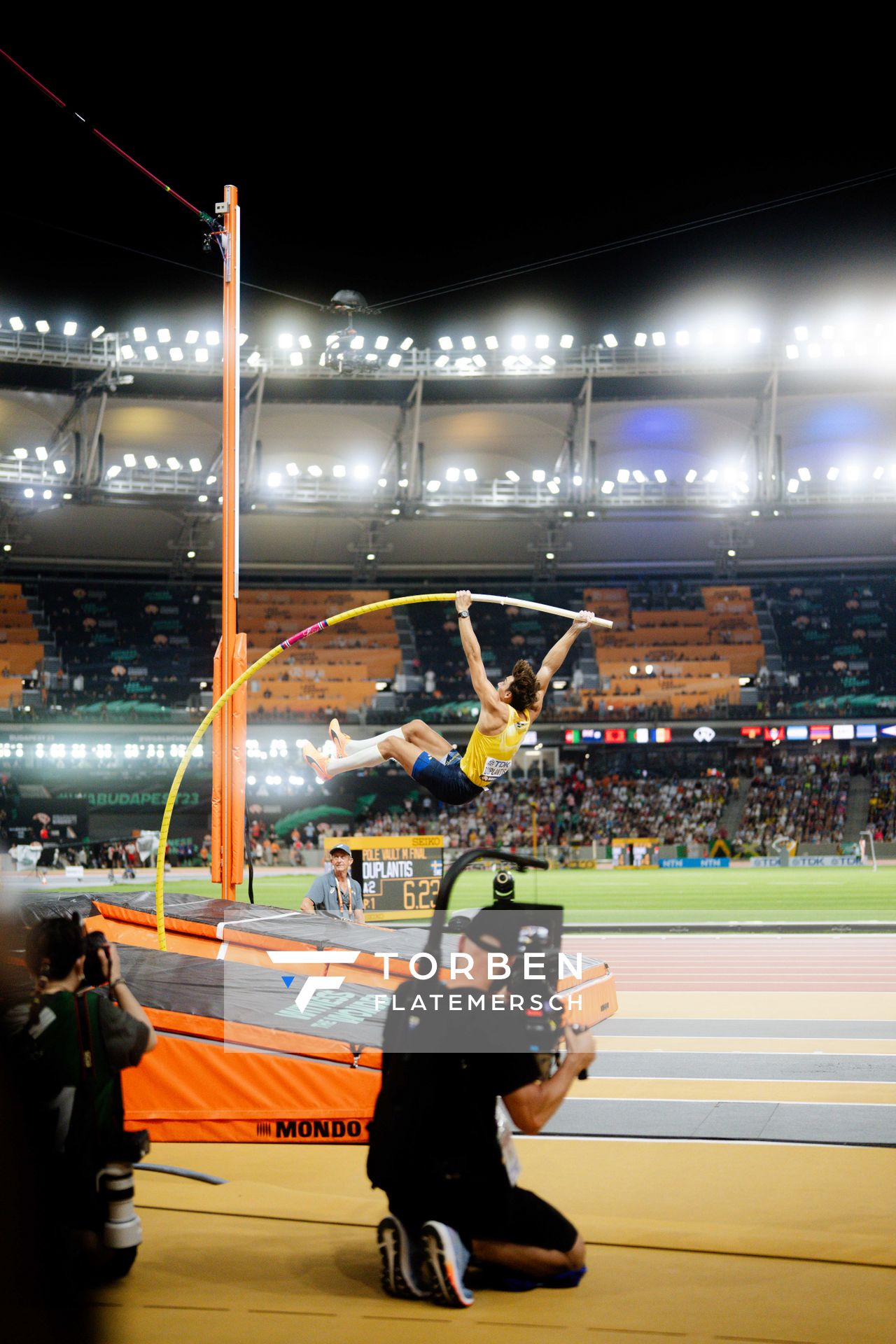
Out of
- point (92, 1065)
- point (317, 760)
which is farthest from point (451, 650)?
point (92, 1065)

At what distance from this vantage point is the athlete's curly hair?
6738 millimetres

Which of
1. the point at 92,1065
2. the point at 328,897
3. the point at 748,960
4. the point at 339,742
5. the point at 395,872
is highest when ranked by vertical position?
the point at 339,742

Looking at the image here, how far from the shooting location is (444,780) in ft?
23.4

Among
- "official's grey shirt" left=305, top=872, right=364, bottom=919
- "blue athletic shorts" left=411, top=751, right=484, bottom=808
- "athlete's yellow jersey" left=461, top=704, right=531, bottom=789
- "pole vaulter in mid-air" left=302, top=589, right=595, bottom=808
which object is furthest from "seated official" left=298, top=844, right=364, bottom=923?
"athlete's yellow jersey" left=461, top=704, right=531, bottom=789

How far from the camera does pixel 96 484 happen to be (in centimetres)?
3453

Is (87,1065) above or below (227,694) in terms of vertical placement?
below

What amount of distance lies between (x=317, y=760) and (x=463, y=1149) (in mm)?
4952

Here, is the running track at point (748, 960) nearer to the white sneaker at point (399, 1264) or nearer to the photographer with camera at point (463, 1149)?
the photographer with camera at point (463, 1149)

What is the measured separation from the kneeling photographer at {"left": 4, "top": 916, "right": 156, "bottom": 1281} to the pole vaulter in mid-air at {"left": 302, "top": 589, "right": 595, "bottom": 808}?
3.22m

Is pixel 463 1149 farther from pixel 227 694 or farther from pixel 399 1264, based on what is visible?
pixel 227 694

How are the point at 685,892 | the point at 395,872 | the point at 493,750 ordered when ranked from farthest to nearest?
the point at 685,892, the point at 395,872, the point at 493,750

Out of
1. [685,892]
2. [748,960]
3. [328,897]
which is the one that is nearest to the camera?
[328,897]

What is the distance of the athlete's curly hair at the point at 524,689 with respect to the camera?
6738 mm

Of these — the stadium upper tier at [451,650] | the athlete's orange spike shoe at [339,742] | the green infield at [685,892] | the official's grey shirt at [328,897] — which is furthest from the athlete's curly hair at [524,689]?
the stadium upper tier at [451,650]
